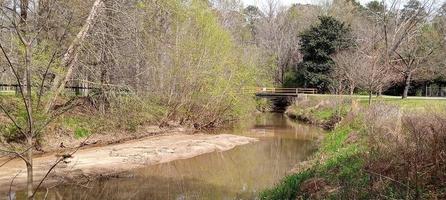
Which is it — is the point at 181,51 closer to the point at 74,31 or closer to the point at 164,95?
the point at 164,95

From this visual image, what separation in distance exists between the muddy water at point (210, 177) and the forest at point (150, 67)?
6.12 ft

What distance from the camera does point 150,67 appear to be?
26.1 meters

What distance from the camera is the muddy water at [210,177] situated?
12969 mm

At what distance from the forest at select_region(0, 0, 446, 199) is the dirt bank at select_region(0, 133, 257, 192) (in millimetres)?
1319

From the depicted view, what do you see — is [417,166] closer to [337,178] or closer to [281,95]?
[337,178]

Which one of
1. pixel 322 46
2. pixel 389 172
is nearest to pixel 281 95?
pixel 322 46

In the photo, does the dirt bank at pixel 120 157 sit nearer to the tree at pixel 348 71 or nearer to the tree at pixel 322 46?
the tree at pixel 348 71

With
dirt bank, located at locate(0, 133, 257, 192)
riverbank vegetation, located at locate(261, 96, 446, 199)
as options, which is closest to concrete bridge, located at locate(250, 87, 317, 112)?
dirt bank, located at locate(0, 133, 257, 192)

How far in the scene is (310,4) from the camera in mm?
70625

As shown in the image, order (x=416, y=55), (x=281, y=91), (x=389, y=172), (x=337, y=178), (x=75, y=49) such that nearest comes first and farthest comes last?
1. (x=389, y=172)
2. (x=337, y=178)
3. (x=75, y=49)
4. (x=416, y=55)
5. (x=281, y=91)

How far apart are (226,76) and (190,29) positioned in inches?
178

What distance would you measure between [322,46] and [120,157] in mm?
33652

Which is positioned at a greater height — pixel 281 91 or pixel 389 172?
pixel 281 91

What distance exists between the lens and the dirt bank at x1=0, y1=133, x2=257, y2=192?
1441 centimetres
